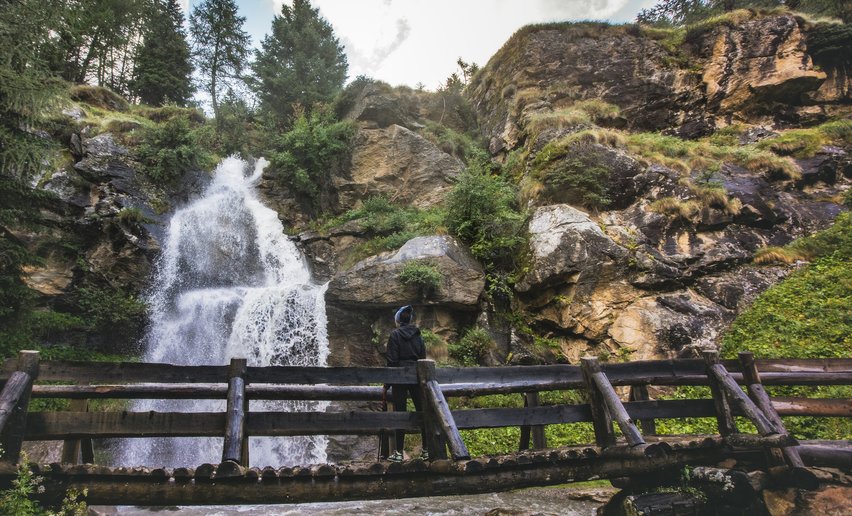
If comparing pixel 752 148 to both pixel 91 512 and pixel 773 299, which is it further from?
pixel 91 512

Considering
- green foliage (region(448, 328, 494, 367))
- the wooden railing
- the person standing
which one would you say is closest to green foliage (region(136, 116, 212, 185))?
green foliage (region(448, 328, 494, 367))

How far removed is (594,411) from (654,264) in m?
8.55

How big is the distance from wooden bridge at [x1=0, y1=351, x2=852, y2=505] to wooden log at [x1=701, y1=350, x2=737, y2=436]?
16 mm

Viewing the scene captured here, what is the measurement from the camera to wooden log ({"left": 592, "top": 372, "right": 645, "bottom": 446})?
15.8ft

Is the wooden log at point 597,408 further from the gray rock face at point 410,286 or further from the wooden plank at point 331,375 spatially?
the gray rock face at point 410,286

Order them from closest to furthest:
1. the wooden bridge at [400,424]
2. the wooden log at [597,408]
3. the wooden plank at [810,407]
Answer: the wooden bridge at [400,424], the wooden log at [597,408], the wooden plank at [810,407]

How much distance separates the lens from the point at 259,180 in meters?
22.6

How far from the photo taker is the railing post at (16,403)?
423 cm

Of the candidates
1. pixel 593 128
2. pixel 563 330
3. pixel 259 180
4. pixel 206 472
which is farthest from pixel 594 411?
pixel 259 180

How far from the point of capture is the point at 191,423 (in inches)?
193

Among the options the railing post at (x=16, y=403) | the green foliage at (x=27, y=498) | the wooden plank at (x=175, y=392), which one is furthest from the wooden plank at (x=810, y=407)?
the railing post at (x=16, y=403)

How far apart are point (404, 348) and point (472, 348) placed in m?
6.24

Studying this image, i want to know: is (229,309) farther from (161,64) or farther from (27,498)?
(161,64)

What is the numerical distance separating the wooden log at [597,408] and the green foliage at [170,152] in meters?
20.2
